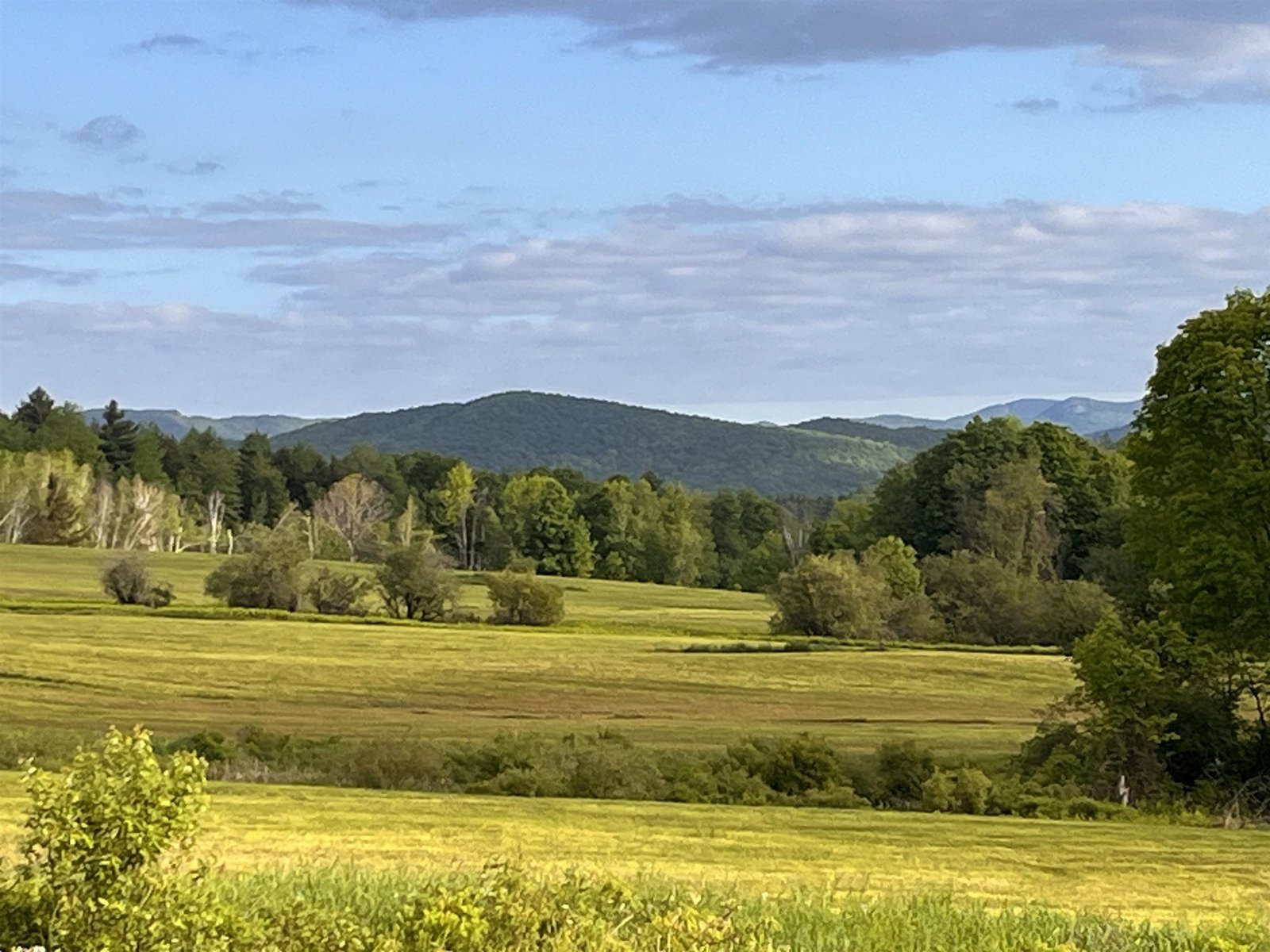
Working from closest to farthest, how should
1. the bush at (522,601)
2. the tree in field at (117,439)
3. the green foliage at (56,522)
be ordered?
1. the bush at (522,601)
2. the green foliage at (56,522)
3. the tree in field at (117,439)

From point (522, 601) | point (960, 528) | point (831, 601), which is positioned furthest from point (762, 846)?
point (960, 528)

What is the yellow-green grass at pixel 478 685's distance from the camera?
38.3 meters

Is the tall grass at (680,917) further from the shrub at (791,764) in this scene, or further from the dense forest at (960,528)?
the dense forest at (960,528)

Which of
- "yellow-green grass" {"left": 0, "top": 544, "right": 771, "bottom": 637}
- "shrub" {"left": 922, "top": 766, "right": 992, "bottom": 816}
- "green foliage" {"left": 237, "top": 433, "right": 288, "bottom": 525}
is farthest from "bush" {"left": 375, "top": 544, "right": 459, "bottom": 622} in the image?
"green foliage" {"left": 237, "top": 433, "right": 288, "bottom": 525}

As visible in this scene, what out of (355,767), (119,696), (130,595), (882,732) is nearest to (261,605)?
(130,595)

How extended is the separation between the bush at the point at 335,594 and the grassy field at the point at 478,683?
5.73 m

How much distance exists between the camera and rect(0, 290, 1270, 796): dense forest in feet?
96.3

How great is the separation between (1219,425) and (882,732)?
11.8m

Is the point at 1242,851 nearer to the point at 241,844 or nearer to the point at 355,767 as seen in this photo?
the point at 241,844

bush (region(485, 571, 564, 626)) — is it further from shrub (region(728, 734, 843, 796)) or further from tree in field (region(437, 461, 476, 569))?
tree in field (region(437, 461, 476, 569))

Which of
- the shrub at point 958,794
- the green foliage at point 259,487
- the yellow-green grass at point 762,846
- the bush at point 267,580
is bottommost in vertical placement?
the shrub at point 958,794

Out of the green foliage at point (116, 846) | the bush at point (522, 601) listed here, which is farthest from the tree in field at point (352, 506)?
the green foliage at point (116, 846)

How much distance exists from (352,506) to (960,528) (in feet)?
172

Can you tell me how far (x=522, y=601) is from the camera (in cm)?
7244
